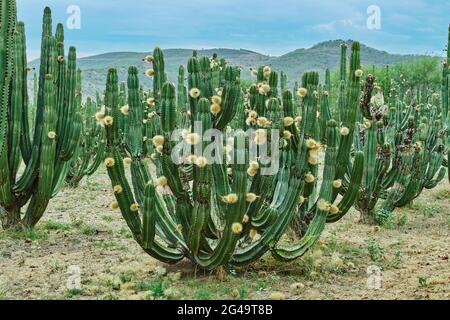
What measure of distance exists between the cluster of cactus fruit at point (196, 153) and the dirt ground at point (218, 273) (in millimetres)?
243

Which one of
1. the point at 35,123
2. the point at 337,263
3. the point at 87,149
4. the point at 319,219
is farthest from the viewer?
the point at 87,149

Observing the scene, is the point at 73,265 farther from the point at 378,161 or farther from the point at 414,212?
the point at 414,212

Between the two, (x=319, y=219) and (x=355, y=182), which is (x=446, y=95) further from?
(x=319, y=219)

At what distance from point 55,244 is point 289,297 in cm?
337

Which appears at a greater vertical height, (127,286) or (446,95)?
(446,95)

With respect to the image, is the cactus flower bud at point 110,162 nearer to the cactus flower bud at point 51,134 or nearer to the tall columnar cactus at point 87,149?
the cactus flower bud at point 51,134

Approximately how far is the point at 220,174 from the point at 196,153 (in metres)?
A: 0.40

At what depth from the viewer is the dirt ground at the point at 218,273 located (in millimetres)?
5289

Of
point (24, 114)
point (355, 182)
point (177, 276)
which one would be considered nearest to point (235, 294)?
point (177, 276)

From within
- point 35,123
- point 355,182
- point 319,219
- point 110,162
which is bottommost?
point 319,219

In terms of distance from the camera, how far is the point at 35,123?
25.7 ft

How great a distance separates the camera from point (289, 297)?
515 cm
